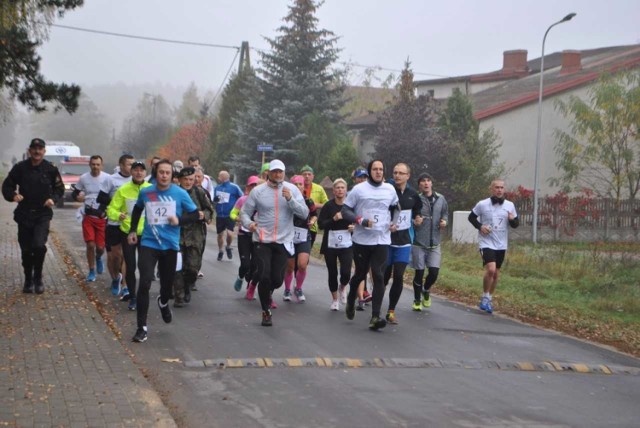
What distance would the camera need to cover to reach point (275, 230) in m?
10.4

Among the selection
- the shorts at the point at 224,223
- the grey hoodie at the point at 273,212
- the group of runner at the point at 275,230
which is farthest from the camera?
the shorts at the point at 224,223

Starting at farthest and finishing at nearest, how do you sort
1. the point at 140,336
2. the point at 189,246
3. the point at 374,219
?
the point at 189,246, the point at 374,219, the point at 140,336

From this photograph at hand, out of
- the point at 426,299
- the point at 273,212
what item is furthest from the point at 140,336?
the point at 426,299

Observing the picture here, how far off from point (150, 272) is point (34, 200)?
128 inches

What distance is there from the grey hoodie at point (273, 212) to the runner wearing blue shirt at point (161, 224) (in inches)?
44.1

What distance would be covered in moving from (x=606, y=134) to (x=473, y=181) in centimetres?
717

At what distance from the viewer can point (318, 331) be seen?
33.2ft

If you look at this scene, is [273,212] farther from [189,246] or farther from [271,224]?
[189,246]

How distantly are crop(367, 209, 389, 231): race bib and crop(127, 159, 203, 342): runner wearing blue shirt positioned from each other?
220cm

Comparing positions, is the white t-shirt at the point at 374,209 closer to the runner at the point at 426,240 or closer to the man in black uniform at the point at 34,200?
the runner at the point at 426,240

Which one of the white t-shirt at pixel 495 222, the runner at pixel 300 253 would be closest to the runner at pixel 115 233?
the runner at pixel 300 253

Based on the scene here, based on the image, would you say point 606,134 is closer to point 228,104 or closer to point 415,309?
point 228,104

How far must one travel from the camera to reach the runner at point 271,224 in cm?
1034

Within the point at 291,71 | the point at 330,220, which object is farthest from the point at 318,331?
the point at 291,71
